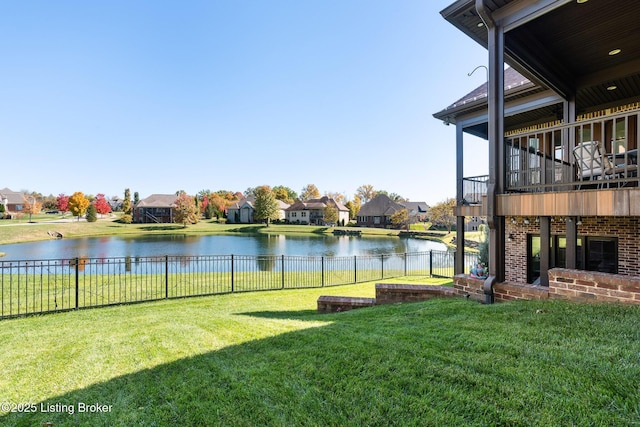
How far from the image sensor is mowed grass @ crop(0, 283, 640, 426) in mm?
1879

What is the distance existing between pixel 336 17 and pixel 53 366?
627 inches

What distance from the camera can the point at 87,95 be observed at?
19.6 metres

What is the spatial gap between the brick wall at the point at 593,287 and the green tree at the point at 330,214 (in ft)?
172

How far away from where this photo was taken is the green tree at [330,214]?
5625 centimetres

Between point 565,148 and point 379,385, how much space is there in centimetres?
720

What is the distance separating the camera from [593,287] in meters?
3.54

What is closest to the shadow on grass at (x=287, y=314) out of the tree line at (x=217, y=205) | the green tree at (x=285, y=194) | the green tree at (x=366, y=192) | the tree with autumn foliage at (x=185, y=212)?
the tree line at (x=217, y=205)

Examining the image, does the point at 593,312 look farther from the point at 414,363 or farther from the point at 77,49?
the point at 77,49

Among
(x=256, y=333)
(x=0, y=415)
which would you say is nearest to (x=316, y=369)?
(x=256, y=333)

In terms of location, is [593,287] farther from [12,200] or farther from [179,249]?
[12,200]

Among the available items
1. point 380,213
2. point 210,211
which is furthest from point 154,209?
point 380,213

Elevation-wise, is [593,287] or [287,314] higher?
[593,287]

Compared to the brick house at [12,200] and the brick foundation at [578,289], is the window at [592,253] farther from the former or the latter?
the brick house at [12,200]

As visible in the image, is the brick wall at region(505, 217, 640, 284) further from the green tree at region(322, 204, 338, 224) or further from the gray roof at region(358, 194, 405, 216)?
the green tree at region(322, 204, 338, 224)
